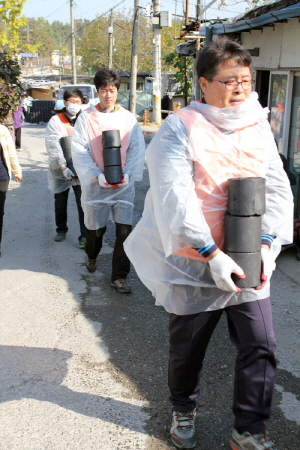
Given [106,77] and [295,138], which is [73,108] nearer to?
[106,77]

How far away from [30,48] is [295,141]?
1435cm

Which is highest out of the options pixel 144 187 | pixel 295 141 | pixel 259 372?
pixel 295 141

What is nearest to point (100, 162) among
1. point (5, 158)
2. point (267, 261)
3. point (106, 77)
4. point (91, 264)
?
point (106, 77)

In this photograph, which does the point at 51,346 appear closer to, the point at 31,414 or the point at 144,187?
the point at 31,414

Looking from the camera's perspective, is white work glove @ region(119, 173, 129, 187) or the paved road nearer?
the paved road

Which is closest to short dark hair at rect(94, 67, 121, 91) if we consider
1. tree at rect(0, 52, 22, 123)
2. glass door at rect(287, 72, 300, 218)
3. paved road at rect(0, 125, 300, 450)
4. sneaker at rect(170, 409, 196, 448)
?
paved road at rect(0, 125, 300, 450)

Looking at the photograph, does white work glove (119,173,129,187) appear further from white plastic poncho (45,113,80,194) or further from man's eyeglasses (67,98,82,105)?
man's eyeglasses (67,98,82,105)

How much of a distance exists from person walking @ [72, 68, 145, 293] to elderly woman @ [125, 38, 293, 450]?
2.23m

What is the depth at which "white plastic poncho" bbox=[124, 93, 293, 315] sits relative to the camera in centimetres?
234

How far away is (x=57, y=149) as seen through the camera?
6.25 metres

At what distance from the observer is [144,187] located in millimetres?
9656

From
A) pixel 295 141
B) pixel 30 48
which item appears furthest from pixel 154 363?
pixel 30 48

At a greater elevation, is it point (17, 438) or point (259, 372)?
point (259, 372)

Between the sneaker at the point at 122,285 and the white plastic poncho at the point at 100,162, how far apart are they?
53 centimetres
